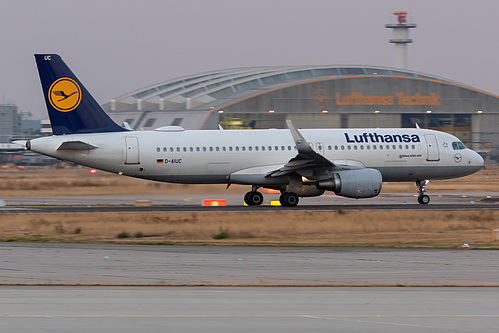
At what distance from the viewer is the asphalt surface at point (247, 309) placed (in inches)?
458

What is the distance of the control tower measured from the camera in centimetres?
13962

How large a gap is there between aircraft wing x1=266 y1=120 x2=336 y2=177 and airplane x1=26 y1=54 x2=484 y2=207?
4 cm

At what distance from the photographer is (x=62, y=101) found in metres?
34.6

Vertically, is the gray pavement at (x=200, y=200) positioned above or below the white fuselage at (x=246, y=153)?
below

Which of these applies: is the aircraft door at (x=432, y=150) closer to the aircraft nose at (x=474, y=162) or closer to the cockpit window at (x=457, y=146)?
the cockpit window at (x=457, y=146)

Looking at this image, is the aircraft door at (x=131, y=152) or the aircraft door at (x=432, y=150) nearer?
the aircraft door at (x=131, y=152)

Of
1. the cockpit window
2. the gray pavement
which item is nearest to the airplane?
the cockpit window

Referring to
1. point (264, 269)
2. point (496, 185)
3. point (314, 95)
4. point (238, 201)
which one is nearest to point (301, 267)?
point (264, 269)

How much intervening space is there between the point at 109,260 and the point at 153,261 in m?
1.13

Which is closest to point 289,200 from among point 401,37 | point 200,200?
point 200,200

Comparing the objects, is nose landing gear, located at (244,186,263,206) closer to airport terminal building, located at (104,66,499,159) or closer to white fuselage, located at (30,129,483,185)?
white fuselage, located at (30,129,483,185)

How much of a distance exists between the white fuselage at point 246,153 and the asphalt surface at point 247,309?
63.9 ft

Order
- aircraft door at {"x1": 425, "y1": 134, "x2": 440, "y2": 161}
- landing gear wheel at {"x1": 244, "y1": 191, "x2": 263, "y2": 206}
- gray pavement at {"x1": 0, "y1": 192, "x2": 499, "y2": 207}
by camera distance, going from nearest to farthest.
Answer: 1. landing gear wheel at {"x1": 244, "y1": 191, "x2": 263, "y2": 206}
2. aircraft door at {"x1": 425, "y1": 134, "x2": 440, "y2": 161}
3. gray pavement at {"x1": 0, "y1": 192, "x2": 499, "y2": 207}

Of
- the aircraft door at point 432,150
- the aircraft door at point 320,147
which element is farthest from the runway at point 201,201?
the aircraft door at point 320,147
